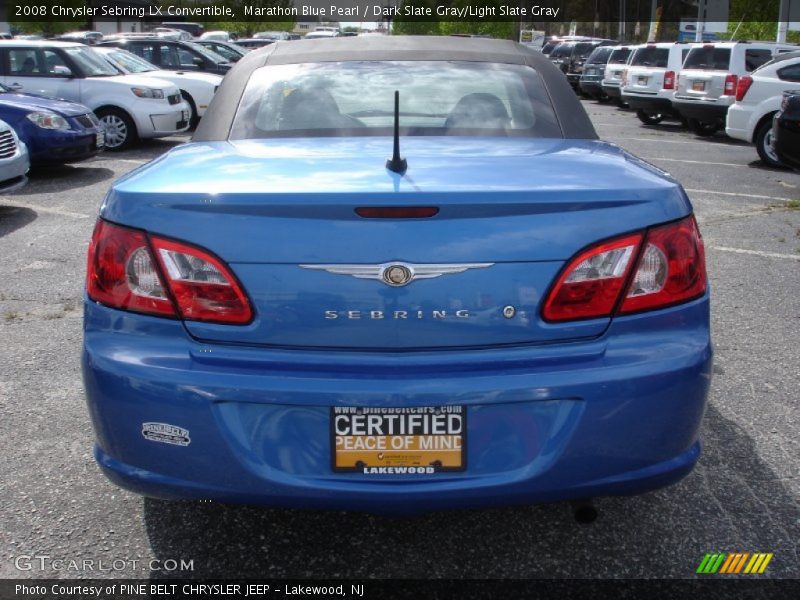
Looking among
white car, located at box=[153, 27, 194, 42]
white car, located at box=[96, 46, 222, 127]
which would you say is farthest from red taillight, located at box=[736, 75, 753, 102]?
white car, located at box=[153, 27, 194, 42]

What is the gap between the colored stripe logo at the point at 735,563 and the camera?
2773 mm

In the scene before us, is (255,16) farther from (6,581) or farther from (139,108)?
(6,581)

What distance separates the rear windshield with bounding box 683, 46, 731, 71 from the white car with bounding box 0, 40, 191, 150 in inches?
374

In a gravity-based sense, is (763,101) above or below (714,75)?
below

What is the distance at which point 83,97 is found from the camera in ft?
43.5

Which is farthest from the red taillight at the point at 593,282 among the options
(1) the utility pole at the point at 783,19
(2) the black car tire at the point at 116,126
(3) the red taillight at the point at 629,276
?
(1) the utility pole at the point at 783,19

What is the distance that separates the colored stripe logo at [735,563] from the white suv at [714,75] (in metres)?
14.2

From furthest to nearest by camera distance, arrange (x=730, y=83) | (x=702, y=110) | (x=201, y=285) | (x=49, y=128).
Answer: (x=702, y=110)
(x=730, y=83)
(x=49, y=128)
(x=201, y=285)

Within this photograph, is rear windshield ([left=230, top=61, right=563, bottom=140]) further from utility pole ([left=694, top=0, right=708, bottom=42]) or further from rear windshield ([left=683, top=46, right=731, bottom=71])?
utility pole ([left=694, top=0, right=708, bottom=42])

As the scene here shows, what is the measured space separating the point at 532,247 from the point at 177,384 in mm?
990

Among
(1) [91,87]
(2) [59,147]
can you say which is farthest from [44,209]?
(1) [91,87]

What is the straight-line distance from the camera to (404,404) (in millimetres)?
2291

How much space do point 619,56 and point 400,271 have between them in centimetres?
2153

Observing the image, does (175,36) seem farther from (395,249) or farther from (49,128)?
(395,249)
